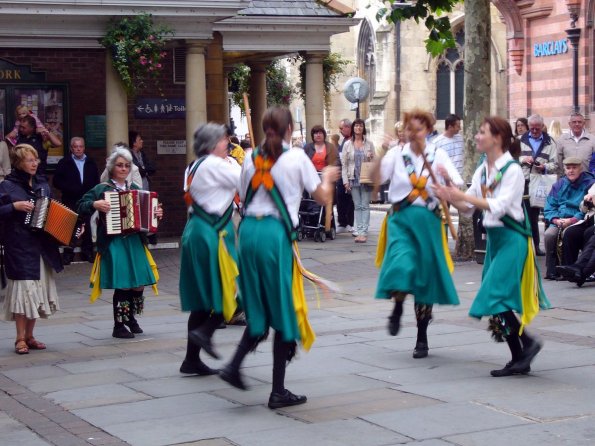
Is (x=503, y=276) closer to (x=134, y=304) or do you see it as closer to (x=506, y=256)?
(x=506, y=256)

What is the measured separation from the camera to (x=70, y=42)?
1761cm

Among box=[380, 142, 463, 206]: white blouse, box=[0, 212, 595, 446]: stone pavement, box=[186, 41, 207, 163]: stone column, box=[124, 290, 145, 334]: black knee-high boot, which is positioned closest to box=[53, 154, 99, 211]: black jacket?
box=[186, 41, 207, 163]: stone column

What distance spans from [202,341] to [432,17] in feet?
32.6

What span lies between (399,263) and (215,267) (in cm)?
149

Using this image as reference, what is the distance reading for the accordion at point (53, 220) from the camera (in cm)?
1040

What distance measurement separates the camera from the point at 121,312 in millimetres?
11242

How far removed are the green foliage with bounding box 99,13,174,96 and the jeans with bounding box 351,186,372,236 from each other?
410 cm

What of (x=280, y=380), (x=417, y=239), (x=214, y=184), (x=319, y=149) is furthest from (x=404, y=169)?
(x=319, y=149)

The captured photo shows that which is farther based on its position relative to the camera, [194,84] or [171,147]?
[171,147]

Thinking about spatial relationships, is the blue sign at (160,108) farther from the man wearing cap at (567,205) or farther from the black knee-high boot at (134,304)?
the black knee-high boot at (134,304)

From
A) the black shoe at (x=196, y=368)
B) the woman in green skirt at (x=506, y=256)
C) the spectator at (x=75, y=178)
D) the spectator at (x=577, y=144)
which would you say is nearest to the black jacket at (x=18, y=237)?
the black shoe at (x=196, y=368)

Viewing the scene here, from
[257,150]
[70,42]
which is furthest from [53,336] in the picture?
[70,42]

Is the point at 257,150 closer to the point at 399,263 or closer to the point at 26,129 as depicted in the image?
the point at 399,263

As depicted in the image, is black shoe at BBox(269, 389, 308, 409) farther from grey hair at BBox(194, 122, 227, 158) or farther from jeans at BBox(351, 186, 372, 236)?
jeans at BBox(351, 186, 372, 236)
